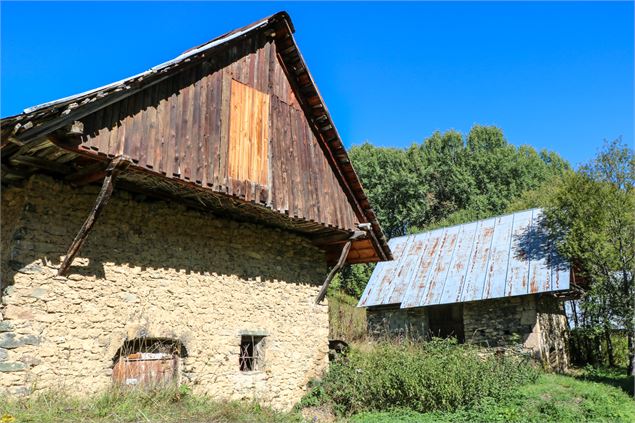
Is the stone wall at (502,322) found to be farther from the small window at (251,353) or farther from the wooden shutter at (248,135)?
the wooden shutter at (248,135)

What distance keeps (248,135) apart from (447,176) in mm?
28709

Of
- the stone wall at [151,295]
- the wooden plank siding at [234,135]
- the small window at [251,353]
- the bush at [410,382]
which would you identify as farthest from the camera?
the small window at [251,353]

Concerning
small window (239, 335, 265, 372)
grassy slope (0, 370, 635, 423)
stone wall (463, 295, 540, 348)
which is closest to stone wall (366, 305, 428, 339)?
stone wall (463, 295, 540, 348)

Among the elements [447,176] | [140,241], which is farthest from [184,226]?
[447,176]

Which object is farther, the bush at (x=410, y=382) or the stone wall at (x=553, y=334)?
the stone wall at (x=553, y=334)

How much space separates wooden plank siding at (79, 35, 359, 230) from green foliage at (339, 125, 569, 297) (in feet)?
76.7

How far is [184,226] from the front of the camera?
891 centimetres

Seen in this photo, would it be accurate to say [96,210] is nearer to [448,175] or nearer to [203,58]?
[203,58]

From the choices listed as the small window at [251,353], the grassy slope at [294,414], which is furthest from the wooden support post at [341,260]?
the grassy slope at [294,414]

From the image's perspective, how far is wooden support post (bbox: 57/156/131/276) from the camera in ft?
22.4

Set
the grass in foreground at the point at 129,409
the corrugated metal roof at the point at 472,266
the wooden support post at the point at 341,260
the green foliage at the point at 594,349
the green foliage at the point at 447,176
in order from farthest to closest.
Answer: the green foliage at the point at 447,176 < the green foliage at the point at 594,349 < the corrugated metal roof at the point at 472,266 < the wooden support post at the point at 341,260 < the grass in foreground at the point at 129,409

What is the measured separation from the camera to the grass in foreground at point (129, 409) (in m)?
5.82

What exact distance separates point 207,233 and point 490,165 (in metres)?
29.4

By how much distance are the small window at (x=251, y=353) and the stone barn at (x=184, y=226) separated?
0.09 ft
